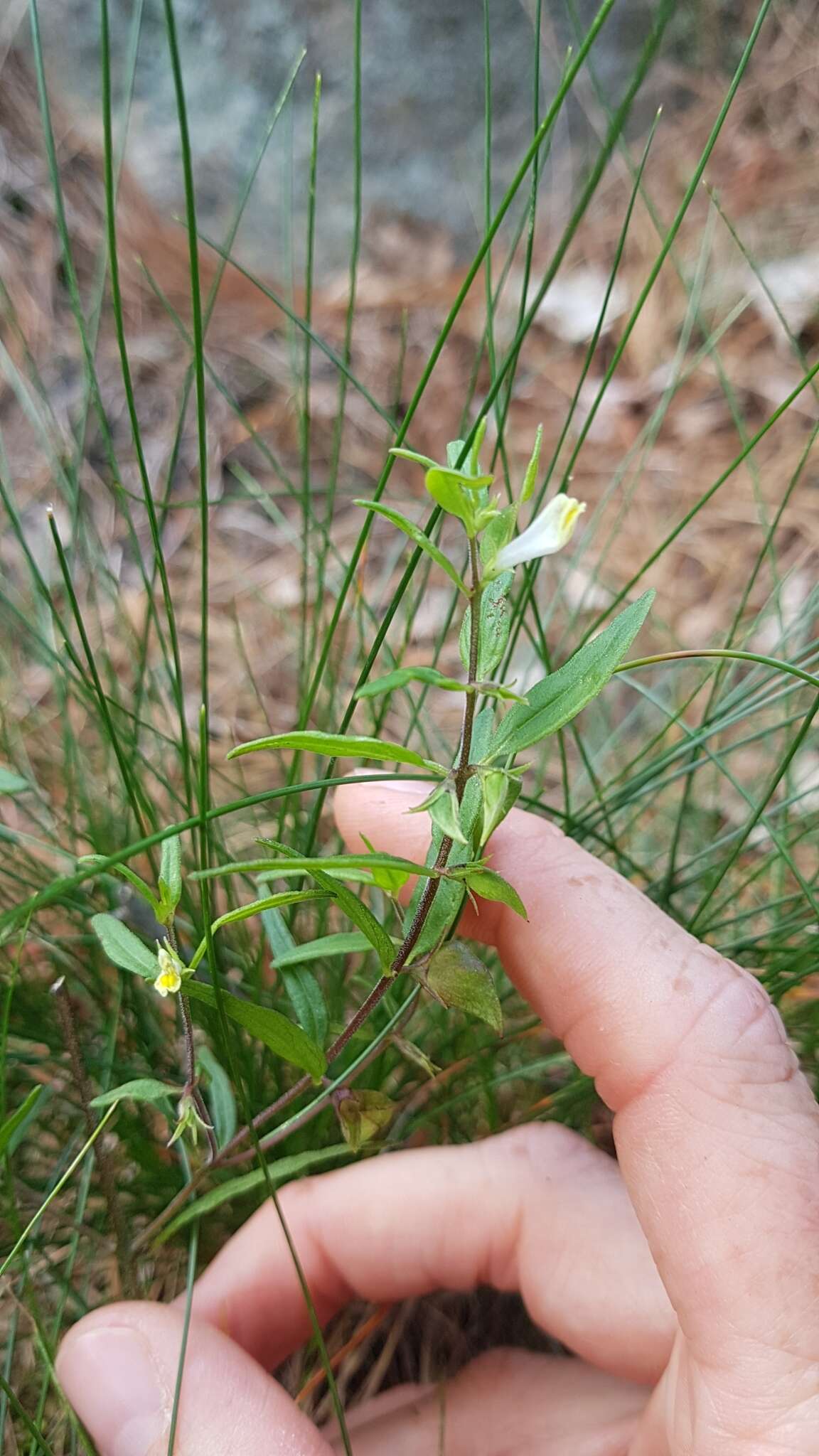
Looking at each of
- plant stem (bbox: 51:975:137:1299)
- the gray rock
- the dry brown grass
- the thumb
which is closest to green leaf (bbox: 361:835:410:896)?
plant stem (bbox: 51:975:137:1299)

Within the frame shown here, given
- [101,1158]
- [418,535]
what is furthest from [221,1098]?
[418,535]

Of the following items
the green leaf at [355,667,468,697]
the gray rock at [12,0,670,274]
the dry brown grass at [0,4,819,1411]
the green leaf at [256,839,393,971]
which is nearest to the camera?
the green leaf at [355,667,468,697]

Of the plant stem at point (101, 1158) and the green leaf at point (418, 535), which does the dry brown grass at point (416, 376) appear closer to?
the plant stem at point (101, 1158)

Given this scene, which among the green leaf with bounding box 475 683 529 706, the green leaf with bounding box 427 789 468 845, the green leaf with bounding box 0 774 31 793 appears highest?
the green leaf with bounding box 0 774 31 793

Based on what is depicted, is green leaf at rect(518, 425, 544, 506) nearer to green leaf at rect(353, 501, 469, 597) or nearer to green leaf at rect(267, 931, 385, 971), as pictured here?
green leaf at rect(353, 501, 469, 597)

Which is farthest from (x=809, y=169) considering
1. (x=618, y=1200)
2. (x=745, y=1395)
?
(x=745, y=1395)

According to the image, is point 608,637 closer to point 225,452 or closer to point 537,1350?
point 537,1350
